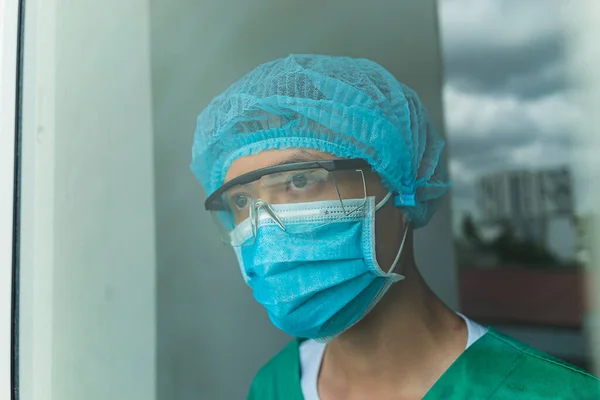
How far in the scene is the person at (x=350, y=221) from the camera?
93cm

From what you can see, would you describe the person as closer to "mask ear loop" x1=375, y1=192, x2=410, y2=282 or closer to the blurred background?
"mask ear loop" x1=375, y1=192, x2=410, y2=282

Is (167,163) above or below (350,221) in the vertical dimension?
above

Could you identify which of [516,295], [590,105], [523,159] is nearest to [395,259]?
[590,105]

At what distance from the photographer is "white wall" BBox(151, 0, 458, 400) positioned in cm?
113

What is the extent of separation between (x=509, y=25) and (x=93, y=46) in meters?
1.16

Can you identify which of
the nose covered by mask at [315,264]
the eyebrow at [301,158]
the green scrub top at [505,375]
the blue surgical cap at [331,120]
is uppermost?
the blue surgical cap at [331,120]

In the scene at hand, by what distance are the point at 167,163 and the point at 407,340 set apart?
772 millimetres

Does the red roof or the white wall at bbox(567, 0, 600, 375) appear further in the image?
the red roof

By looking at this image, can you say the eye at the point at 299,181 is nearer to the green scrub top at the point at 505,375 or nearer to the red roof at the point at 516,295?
the green scrub top at the point at 505,375

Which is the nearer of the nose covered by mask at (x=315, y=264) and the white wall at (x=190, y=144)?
the nose covered by mask at (x=315, y=264)

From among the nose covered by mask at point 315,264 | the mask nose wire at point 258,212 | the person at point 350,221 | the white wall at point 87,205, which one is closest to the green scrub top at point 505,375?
the person at point 350,221

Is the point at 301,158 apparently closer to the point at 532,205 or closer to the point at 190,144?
the point at 190,144

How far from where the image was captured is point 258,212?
0.96 m

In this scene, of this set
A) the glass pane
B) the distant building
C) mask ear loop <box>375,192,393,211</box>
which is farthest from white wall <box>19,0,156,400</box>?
the distant building
